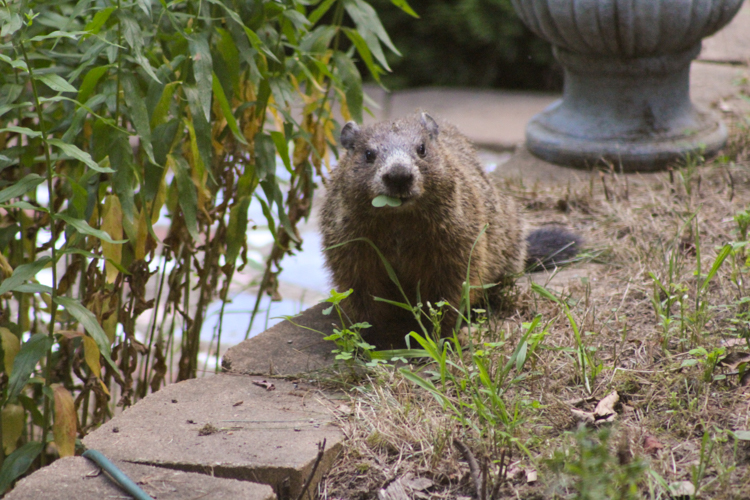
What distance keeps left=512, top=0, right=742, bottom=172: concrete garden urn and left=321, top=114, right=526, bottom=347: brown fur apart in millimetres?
1633

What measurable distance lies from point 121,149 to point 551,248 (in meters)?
1.94

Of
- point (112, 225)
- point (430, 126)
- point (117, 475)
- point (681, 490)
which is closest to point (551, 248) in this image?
point (430, 126)

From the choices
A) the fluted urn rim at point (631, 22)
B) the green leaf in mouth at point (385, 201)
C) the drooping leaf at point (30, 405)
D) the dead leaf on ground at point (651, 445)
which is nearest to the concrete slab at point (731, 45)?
the fluted urn rim at point (631, 22)

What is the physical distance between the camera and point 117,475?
2.07 meters

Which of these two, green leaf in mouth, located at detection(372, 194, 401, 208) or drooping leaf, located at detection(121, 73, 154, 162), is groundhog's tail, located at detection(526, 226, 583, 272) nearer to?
green leaf in mouth, located at detection(372, 194, 401, 208)

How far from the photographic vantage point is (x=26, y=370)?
229 cm

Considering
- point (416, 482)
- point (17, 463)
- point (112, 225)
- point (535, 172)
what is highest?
point (112, 225)

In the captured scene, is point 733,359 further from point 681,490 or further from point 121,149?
point 121,149

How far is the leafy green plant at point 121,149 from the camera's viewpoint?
7.63ft

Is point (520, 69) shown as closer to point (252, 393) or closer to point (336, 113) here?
point (336, 113)

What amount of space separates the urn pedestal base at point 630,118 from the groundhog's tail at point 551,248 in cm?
111

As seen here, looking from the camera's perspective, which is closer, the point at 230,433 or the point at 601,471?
the point at 601,471

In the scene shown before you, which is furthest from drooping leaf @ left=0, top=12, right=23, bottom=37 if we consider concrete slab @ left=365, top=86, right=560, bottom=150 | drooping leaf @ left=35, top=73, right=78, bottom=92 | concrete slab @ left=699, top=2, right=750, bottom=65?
concrete slab @ left=699, top=2, right=750, bottom=65

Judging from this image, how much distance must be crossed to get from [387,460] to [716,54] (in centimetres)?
564
